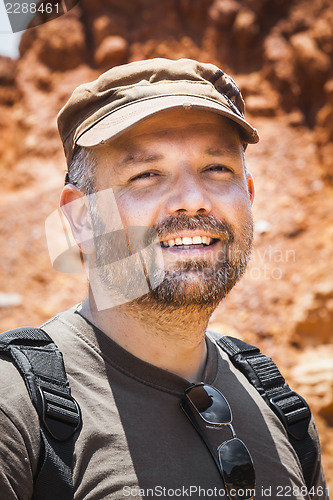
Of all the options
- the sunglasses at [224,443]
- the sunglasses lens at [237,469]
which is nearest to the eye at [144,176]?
the sunglasses at [224,443]

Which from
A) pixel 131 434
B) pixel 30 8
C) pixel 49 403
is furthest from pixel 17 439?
pixel 30 8

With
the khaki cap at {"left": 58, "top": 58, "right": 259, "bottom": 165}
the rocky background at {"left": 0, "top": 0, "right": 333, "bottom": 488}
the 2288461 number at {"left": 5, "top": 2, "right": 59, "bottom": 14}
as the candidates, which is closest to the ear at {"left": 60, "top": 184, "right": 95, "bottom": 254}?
the khaki cap at {"left": 58, "top": 58, "right": 259, "bottom": 165}

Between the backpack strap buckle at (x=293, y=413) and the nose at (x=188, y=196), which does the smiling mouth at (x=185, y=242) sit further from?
the backpack strap buckle at (x=293, y=413)

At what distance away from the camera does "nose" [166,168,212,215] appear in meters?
1.77

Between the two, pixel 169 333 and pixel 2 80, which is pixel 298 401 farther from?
pixel 2 80

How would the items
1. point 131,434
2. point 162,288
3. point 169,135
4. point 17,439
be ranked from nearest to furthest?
point 17,439 < point 131,434 < point 162,288 < point 169,135

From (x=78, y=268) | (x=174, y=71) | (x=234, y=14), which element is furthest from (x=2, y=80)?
(x=174, y=71)

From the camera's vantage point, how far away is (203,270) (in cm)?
182

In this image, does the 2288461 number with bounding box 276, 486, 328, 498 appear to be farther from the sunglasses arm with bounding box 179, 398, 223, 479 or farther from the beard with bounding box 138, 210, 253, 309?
the beard with bounding box 138, 210, 253, 309

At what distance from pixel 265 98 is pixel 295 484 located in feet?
28.9

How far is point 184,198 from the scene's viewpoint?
69.9 inches

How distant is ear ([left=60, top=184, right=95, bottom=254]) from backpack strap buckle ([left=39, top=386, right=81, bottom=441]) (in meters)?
0.67

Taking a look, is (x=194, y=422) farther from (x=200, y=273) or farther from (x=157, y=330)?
(x=200, y=273)

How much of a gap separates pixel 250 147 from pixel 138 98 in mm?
7663
